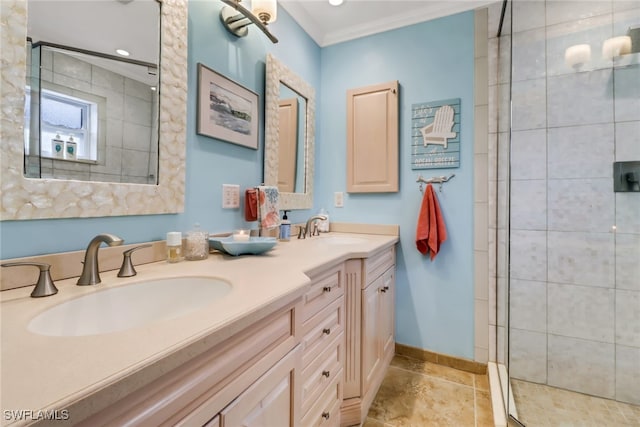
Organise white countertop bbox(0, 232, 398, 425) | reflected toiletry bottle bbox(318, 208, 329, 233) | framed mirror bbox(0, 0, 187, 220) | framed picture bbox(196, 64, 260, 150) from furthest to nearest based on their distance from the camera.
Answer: reflected toiletry bottle bbox(318, 208, 329, 233) < framed picture bbox(196, 64, 260, 150) < framed mirror bbox(0, 0, 187, 220) < white countertop bbox(0, 232, 398, 425)

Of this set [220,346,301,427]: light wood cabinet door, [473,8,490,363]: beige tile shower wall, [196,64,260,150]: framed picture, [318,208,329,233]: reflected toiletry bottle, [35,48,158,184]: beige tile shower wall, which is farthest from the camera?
[318,208,329,233]: reflected toiletry bottle

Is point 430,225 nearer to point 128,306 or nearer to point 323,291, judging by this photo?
point 323,291

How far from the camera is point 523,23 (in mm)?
1727

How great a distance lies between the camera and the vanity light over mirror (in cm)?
81

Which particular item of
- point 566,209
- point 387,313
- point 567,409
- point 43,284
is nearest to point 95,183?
point 43,284

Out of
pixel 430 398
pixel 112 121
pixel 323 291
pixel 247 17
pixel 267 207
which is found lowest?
pixel 430 398

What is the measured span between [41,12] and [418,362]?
246 cm

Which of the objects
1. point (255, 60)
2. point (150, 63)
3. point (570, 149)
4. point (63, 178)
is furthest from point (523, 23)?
point (63, 178)

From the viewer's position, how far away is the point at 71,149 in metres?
0.87

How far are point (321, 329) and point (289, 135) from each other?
129cm

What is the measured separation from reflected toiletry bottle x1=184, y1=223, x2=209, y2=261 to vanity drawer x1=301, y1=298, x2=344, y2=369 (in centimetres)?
51

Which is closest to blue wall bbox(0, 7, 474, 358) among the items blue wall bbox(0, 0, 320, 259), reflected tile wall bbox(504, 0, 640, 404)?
blue wall bbox(0, 0, 320, 259)

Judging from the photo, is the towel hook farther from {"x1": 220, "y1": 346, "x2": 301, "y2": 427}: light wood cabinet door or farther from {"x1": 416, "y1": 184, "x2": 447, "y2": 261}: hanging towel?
{"x1": 220, "y1": 346, "x2": 301, "y2": 427}: light wood cabinet door

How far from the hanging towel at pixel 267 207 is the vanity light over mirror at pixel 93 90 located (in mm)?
535
